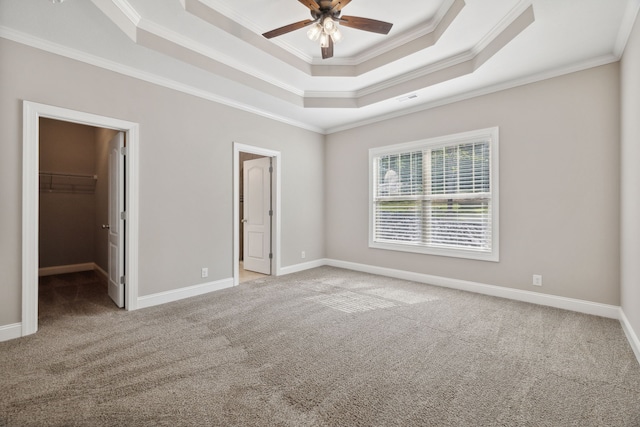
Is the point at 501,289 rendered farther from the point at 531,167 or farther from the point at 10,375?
the point at 10,375

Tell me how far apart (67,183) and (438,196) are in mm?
6658

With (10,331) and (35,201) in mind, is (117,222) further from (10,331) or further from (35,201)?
(10,331)

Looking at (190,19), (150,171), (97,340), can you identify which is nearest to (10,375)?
(97,340)

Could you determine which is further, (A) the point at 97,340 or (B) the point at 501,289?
(B) the point at 501,289

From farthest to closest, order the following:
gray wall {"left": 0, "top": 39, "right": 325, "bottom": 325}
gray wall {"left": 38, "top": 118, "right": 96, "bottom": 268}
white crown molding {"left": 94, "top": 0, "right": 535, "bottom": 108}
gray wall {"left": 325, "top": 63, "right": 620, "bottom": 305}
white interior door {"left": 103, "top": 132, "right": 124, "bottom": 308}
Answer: gray wall {"left": 38, "top": 118, "right": 96, "bottom": 268}
white interior door {"left": 103, "top": 132, "right": 124, "bottom": 308}
gray wall {"left": 325, "top": 63, "right": 620, "bottom": 305}
white crown molding {"left": 94, "top": 0, "right": 535, "bottom": 108}
gray wall {"left": 0, "top": 39, "right": 325, "bottom": 325}

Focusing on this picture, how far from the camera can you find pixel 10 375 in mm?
2057

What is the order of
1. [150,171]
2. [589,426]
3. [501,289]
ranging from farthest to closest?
[501,289] < [150,171] < [589,426]

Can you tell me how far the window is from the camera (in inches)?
157

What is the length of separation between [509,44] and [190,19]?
315 cm

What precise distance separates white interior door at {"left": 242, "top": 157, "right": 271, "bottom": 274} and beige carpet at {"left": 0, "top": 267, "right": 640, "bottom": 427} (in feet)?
5.87

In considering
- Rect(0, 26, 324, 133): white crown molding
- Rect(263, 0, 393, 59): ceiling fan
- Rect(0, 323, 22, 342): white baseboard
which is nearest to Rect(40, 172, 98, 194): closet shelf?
Rect(0, 26, 324, 133): white crown molding

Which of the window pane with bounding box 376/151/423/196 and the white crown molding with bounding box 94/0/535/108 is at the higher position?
the white crown molding with bounding box 94/0/535/108

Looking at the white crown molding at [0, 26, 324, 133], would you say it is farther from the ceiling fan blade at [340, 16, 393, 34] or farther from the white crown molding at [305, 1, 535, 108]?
the ceiling fan blade at [340, 16, 393, 34]

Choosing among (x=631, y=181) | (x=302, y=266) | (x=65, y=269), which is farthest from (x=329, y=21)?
(x=65, y=269)
